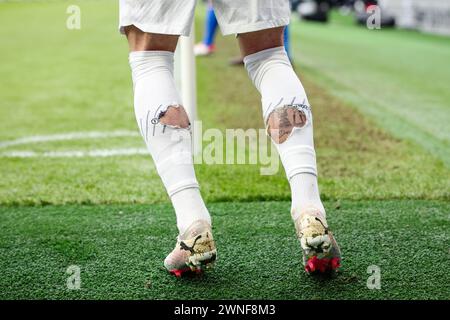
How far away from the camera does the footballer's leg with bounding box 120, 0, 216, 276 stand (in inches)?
70.5

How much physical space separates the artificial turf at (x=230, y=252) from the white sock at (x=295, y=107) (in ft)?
0.80

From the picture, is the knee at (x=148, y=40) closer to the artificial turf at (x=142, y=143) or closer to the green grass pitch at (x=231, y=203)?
the green grass pitch at (x=231, y=203)

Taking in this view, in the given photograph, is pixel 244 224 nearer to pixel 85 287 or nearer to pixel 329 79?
pixel 85 287

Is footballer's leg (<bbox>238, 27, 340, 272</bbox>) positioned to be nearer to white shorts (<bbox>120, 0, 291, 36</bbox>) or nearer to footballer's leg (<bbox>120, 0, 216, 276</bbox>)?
white shorts (<bbox>120, 0, 291, 36</bbox>)

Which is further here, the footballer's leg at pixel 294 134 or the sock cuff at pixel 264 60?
the sock cuff at pixel 264 60

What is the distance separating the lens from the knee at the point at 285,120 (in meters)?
1.86

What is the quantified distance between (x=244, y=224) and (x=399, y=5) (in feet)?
67.1

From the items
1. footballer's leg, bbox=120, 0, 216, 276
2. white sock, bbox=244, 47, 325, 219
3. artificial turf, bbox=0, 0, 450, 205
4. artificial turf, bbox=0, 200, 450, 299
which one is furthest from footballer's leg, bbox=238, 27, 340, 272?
artificial turf, bbox=0, 0, 450, 205

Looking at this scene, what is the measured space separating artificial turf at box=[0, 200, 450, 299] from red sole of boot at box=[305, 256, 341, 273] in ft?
0.11

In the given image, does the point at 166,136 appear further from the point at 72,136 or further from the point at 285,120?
the point at 72,136

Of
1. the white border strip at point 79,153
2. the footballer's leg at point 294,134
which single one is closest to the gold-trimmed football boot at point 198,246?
the footballer's leg at point 294,134

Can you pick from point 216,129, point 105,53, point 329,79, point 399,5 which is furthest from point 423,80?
point 399,5

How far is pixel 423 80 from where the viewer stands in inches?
288

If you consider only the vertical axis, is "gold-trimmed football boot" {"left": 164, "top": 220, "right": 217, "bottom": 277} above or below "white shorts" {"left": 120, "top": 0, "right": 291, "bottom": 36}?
below
